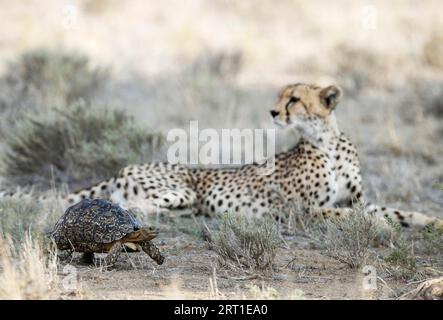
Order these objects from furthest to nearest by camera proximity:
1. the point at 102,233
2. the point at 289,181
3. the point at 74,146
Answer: the point at 74,146
the point at 289,181
the point at 102,233

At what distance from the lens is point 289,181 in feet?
23.5

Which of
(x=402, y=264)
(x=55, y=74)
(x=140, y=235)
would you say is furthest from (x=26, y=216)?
(x=55, y=74)

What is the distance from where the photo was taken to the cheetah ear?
7186 mm

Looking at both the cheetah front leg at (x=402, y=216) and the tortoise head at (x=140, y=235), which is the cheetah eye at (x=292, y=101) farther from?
the tortoise head at (x=140, y=235)

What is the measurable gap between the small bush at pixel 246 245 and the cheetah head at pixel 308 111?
1889 millimetres

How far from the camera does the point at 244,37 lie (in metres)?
17.4

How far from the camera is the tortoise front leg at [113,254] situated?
5.11 metres

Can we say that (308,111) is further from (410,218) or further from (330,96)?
(410,218)

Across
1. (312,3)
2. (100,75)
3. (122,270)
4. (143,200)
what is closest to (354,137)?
(143,200)

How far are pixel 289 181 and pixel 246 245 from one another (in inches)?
77.1

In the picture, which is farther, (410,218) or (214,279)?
(410,218)

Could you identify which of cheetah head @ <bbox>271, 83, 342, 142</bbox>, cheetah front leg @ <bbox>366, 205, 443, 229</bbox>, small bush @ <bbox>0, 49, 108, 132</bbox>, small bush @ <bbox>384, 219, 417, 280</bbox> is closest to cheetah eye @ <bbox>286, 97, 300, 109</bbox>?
cheetah head @ <bbox>271, 83, 342, 142</bbox>

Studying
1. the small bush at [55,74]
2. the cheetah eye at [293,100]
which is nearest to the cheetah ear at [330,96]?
the cheetah eye at [293,100]
